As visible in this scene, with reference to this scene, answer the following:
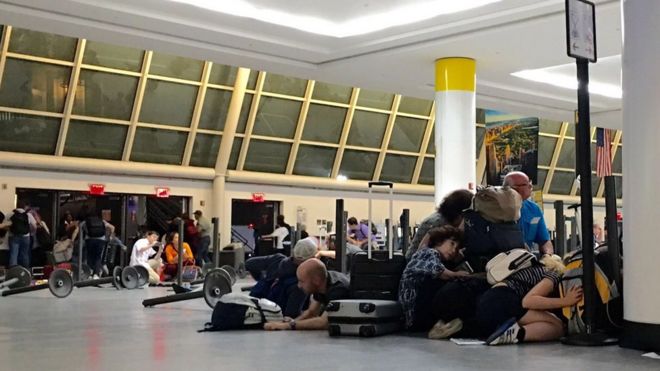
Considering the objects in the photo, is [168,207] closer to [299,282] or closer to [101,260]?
[101,260]

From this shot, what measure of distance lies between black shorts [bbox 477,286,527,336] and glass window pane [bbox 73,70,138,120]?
53.1 ft

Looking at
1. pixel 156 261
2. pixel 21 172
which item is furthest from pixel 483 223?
pixel 21 172

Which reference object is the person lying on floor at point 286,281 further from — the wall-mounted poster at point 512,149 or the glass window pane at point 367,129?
the glass window pane at point 367,129

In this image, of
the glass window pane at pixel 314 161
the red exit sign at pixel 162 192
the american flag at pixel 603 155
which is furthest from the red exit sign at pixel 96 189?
the american flag at pixel 603 155

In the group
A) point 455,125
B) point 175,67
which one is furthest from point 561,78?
point 175,67

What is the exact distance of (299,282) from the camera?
313 inches

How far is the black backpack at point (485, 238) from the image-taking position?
7.20m

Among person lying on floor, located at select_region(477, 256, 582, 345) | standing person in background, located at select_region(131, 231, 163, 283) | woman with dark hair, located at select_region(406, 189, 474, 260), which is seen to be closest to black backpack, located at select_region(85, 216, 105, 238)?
standing person in background, located at select_region(131, 231, 163, 283)

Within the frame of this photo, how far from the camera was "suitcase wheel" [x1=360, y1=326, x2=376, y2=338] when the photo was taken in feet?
22.7

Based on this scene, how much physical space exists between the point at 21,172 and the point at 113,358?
15280 millimetres

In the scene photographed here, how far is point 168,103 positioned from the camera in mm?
21906

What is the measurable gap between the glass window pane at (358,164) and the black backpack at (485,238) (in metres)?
18.1

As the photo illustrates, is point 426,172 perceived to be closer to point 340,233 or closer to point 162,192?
point 162,192

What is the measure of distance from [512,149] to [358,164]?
1041 centimetres
